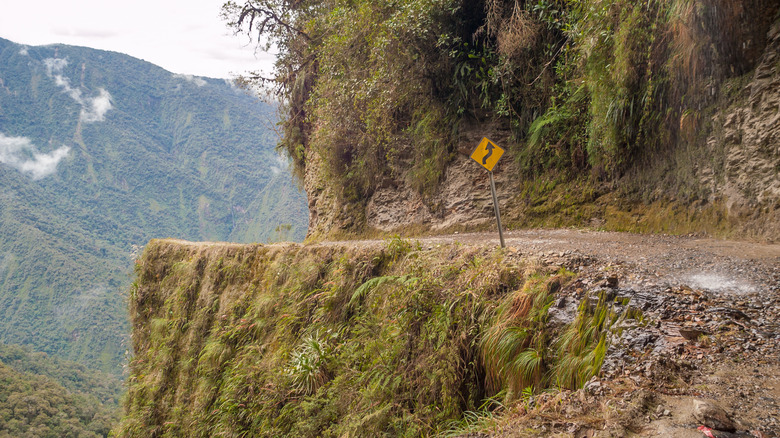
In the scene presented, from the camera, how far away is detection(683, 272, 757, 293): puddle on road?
3434 mm

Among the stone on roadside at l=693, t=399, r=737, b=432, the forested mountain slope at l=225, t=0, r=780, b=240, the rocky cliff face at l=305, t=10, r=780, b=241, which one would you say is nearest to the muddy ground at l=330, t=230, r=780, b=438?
the stone on roadside at l=693, t=399, r=737, b=432

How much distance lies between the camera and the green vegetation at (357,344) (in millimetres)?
3947

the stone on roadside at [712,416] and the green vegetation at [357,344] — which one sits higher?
the stone on roadside at [712,416]

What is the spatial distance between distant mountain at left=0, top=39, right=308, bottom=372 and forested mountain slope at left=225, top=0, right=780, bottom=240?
208 ft

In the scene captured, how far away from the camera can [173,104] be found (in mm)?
166875

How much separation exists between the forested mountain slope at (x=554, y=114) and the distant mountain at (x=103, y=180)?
6334 centimetres


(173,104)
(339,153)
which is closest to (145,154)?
(173,104)

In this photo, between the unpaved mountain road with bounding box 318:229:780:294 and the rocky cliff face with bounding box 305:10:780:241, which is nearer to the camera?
the unpaved mountain road with bounding box 318:229:780:294

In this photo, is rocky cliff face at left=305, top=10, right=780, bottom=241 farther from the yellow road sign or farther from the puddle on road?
the yellow road sign

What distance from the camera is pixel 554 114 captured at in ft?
27.3

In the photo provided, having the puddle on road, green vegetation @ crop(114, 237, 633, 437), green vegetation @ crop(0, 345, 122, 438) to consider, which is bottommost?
green vegetation @ crop(0, 345, 122, 438)

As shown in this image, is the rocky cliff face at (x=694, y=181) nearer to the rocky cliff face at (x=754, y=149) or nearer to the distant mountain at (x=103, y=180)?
the rocky cliff face at (x=754, y=149)

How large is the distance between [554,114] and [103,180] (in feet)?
544

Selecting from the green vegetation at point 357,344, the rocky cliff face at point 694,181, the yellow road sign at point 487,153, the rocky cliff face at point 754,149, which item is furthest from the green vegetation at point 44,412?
the rocky cliff face at point 754,149
